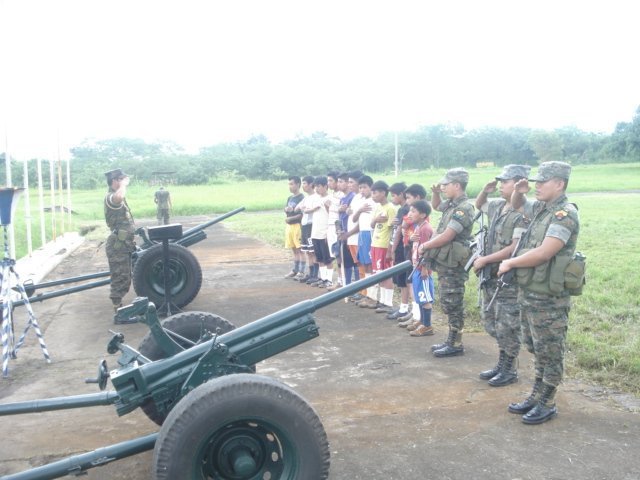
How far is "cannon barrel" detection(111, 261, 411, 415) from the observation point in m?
3.33

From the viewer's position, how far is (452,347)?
5.95 meters

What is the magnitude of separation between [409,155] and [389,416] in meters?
48.5

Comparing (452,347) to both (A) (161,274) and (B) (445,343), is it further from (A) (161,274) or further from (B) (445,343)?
(A) (161,274)

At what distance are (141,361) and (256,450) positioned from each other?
0.93m

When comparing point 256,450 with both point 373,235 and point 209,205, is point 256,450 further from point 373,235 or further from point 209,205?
point 209,205

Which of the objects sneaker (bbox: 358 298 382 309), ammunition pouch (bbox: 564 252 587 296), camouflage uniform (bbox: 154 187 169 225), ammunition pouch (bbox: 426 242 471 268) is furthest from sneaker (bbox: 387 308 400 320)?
camouflage uniform (bbox: 154 187 169 225)

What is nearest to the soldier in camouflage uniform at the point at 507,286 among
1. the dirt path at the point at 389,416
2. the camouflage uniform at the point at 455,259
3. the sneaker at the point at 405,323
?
the dirt path at the point at 389,416

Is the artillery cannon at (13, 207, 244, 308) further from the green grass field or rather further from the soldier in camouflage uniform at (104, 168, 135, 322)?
the green grass field

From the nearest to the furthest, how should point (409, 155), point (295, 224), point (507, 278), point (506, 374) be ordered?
1. point (507, 278)
2. point (506, 374)
3. point (295, 224)
4. point (409, 155)

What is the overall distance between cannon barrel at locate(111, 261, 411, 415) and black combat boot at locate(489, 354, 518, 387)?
2.08 meters

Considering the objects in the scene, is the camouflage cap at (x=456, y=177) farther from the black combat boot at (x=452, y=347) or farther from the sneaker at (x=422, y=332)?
the sneaker at (x=422, y=332)

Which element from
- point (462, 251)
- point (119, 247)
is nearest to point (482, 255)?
point (462, 251)

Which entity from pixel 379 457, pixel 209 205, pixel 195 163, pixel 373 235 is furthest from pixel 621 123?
pixel 379 457

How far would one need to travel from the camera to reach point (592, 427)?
433cm
